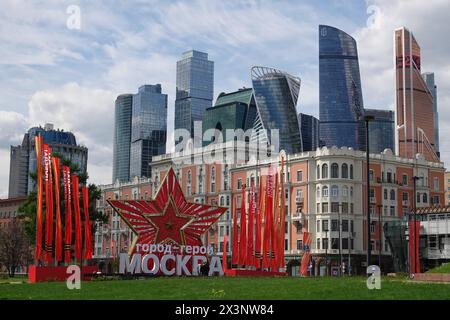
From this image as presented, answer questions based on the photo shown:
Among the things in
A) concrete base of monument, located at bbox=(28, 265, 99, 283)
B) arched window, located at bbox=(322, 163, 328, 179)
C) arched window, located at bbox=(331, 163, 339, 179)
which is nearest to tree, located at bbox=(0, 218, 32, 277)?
arched window, located at bbox=(322, 163, 328, 179)

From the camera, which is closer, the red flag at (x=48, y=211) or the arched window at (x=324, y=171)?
the red flag at (x=48, y=211)

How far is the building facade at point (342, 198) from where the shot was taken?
360ft

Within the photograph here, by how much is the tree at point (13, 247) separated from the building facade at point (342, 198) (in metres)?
33.1

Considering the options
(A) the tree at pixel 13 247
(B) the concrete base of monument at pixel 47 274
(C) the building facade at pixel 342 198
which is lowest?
(B) the concrete base of monument at pixel 47 274

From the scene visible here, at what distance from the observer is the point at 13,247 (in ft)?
338

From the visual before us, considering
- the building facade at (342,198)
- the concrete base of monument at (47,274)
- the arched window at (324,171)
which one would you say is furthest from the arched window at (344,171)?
the concrete base of monument at (47,274)

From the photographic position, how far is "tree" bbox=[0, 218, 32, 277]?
335 feet

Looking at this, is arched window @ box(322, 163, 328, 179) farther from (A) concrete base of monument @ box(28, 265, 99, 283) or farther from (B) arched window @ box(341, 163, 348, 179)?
(A) concrete base of monument @ box(28, 265, 99, 283)

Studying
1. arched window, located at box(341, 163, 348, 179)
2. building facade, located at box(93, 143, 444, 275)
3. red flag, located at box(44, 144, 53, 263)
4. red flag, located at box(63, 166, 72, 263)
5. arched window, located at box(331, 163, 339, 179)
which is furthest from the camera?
arched window, located at box(341, 163, 348, 179)

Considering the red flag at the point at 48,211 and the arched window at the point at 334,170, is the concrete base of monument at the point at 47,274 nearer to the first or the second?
the red flag at the point at 48,211

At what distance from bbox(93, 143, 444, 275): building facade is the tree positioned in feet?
109

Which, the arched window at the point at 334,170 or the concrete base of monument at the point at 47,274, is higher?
the arched window at the point at 334,170

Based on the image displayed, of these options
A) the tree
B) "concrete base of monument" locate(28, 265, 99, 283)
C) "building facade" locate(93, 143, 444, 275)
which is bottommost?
"concrete base of monument" locate(28, 265, 99, 283)
